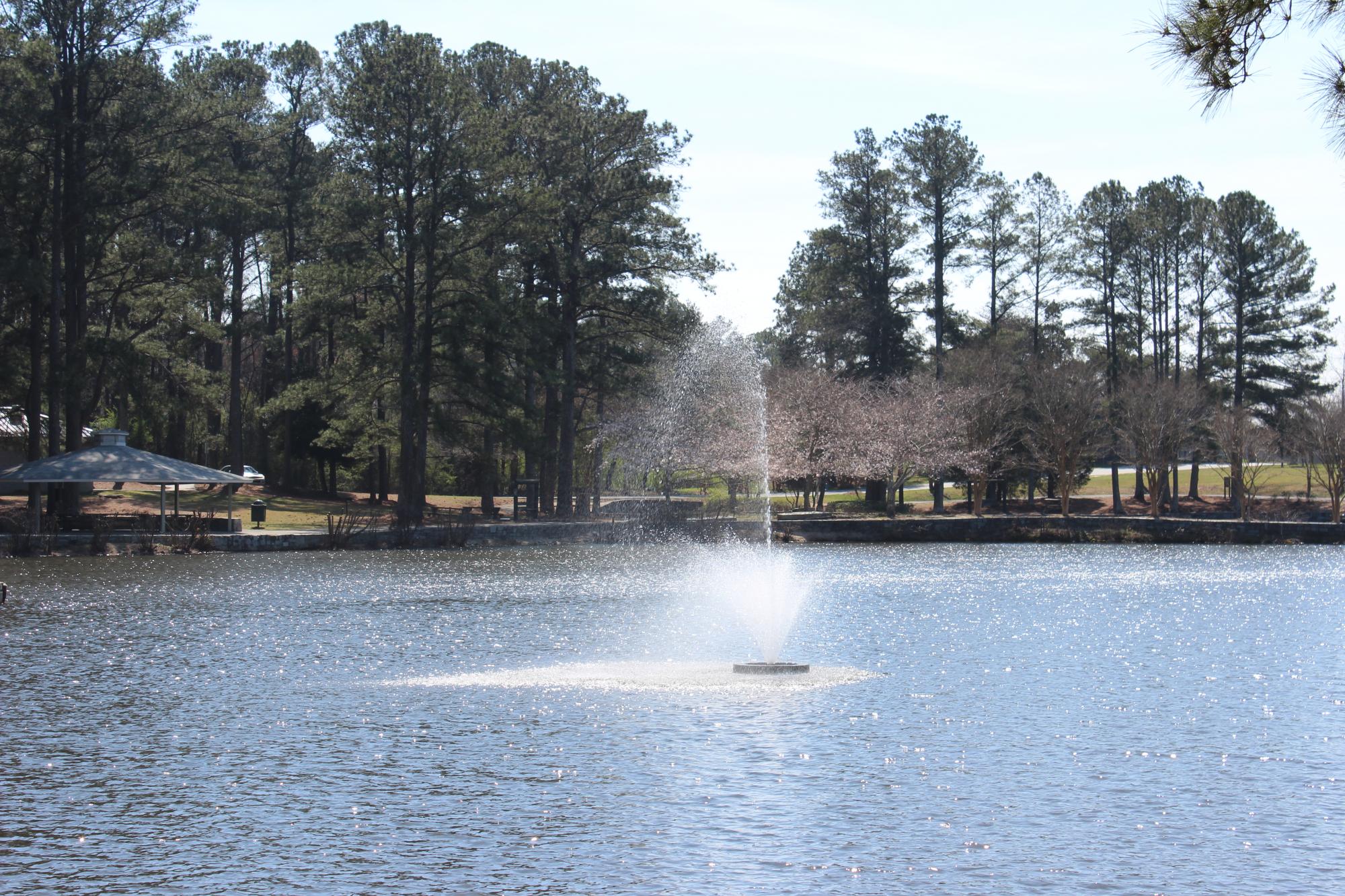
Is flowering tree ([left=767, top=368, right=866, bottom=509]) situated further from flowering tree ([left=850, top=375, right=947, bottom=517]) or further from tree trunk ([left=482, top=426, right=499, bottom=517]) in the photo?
tree trunk ([left=482, top=426, right=499, bottom=517])

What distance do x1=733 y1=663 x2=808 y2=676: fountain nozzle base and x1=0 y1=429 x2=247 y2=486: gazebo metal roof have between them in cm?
2800

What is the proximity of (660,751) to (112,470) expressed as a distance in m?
33.0

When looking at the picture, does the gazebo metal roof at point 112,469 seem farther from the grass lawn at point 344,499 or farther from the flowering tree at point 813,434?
the flowering tree at point 813,434

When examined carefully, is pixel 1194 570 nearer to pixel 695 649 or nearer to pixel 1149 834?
pixel 695 649

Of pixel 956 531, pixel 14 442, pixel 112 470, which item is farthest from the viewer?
pixel 956 531

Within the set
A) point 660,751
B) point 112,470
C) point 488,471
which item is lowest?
point 660,751

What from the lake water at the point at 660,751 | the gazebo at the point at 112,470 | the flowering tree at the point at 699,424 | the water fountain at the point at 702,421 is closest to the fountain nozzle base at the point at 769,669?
the lake water at the point at 660,751

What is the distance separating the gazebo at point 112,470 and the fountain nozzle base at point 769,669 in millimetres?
28453

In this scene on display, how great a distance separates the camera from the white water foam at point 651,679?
59.7ft

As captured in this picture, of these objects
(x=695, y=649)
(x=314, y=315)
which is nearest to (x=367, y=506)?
(x=314, y=315)

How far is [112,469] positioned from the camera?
139 feet

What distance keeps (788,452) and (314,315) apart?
22.7m

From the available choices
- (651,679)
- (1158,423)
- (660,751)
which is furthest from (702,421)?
(660,751)

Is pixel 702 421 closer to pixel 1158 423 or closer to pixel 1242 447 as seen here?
pixel 1158 423
